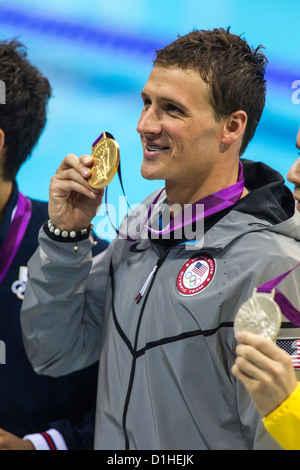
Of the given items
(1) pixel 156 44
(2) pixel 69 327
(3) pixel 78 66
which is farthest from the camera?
(3) pixel 78 66

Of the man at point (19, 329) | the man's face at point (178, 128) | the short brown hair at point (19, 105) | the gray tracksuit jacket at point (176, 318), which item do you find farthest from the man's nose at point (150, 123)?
the short brown hair at point (19, 105)

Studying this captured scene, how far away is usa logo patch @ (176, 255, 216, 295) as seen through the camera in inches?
75.8

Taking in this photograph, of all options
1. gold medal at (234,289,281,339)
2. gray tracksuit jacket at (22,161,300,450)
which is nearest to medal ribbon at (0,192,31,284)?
gray tracksuit jacket at (22,161,300,450)

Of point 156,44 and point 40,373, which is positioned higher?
point 156,44

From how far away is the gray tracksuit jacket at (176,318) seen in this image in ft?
→ 6.11

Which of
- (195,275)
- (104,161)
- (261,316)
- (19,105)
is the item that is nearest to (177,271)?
(195,275)

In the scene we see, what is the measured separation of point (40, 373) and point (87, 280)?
0.33 meters

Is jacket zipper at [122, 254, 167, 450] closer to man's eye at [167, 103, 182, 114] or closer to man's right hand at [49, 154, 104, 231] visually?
man's right hand at [49, 154, 104, 231]

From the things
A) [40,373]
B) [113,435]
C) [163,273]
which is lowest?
[113,435]

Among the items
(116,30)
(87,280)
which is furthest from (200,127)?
(116,30)

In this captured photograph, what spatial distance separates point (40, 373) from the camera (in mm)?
2320

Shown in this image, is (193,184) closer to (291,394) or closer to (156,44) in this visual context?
(291,394)

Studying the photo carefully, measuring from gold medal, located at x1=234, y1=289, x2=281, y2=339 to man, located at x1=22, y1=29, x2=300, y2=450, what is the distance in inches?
12.7

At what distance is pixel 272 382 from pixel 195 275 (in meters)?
0.59
